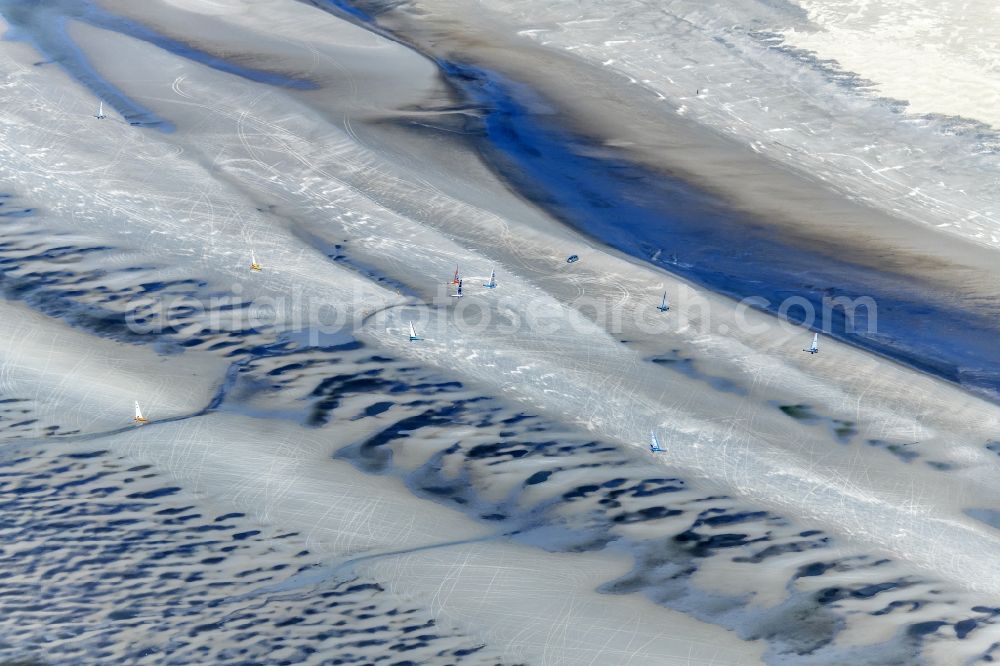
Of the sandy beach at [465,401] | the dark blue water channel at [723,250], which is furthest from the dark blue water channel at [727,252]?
the sandy beach at [465,401]

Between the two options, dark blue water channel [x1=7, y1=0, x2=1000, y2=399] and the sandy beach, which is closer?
the sandy beach

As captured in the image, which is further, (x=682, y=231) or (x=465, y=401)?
(x=682, y=231)

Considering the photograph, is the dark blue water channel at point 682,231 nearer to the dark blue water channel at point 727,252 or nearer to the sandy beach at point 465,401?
the dark blue water channel at point 727,252

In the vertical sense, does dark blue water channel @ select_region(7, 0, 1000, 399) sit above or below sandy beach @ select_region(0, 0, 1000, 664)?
Result: above

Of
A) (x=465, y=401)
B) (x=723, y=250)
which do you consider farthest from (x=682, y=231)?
(x=465, y=401)

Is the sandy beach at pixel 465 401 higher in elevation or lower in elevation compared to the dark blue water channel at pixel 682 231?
lower

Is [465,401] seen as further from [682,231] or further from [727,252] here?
[682,231]

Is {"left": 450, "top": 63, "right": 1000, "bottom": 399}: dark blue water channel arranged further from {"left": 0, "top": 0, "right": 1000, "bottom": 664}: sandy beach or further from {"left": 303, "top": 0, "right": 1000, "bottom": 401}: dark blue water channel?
{"left": 0, "top": 0, "right": 1000, "bottom": 664}: sandy beach

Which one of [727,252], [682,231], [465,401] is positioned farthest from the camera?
[682,231]

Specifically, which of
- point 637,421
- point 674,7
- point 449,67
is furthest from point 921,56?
point 637,421

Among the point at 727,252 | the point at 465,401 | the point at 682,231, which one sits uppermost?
the point at 682,231

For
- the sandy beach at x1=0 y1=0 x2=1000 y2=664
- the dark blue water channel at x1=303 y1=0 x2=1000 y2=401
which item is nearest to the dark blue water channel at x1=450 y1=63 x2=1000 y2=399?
the dark blue water channel at x1=303 y1=0 x2=1000 y2=401

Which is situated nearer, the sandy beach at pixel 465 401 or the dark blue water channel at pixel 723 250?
the sandy beach at pixel 465 401
